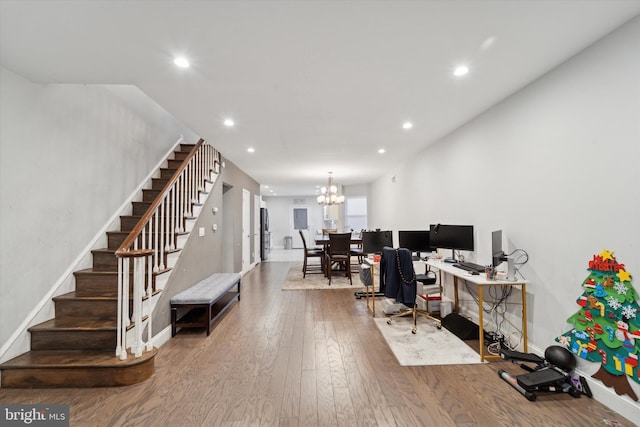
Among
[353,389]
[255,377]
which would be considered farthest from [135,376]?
[353,389]

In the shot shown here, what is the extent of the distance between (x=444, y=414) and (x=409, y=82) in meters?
2.69

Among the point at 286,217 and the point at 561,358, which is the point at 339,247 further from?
the point at 286,217

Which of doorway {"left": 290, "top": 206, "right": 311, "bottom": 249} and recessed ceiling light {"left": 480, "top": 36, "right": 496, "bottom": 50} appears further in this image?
doorway {"left": 290, "top": 206, "right": 311, "bottom": 249}

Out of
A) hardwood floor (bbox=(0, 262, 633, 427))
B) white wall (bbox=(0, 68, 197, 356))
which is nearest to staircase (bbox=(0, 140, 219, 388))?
hardwood floor (bbox=(0, 262, 633, 427))

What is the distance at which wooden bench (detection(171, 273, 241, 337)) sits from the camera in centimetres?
317

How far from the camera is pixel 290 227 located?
13.2m

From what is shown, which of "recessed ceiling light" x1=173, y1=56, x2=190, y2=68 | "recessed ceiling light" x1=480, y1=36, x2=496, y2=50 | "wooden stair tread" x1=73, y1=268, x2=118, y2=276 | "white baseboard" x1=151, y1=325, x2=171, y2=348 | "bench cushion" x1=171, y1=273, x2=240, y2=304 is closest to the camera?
"recessed ceiling light" x1=480, y1=36, x2=496, y2=50

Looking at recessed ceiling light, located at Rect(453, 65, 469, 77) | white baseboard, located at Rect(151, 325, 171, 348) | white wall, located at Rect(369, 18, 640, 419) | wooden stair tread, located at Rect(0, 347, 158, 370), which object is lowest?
white baseboard, located at Rect(151, 325, 171, 348)

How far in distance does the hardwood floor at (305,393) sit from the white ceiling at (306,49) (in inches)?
102

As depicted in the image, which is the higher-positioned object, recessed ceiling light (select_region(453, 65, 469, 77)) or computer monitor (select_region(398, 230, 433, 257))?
recessed ceiling light (select_region(453, 65, 469, 77))

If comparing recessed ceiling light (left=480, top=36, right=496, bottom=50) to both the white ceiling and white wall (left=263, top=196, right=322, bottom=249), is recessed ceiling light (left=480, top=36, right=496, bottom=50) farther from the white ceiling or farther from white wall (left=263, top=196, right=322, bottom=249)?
white wall (left=263, top=196, right=322, bottom=249)

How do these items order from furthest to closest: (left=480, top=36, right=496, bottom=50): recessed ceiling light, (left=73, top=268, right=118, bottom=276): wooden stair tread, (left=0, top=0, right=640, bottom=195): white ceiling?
(left=73, top=268, right=118, bottom=276): wooden stair tread, (left=480, top=36, right=496, bottom=50): recessed ceiling light, (left=0, top=0, right=640, bottom=195): white ceiling

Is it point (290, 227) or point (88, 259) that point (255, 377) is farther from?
point (290, 227)

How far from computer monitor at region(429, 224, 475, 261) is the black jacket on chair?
2.29 ft
